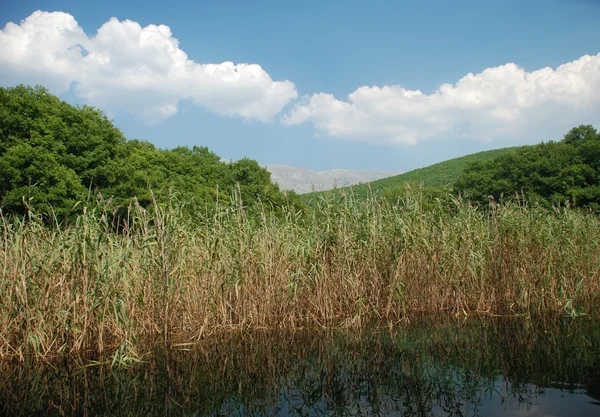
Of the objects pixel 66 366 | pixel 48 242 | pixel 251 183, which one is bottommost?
pixel 66 366

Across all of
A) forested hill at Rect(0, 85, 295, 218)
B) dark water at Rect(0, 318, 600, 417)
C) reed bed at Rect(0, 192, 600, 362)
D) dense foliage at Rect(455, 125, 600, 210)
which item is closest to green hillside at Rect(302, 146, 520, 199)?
dense foliage at Rect(455, 125, 600, 210)

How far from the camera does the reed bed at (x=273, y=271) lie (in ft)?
17.5

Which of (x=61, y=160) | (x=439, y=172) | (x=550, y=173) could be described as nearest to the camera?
(x=61, y=160)

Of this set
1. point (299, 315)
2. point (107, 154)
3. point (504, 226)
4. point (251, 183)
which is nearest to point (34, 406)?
point (299, 315)

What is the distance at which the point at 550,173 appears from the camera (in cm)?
3400

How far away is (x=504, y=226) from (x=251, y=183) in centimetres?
2294

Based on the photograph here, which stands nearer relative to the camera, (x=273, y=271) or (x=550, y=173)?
(x=273, y=271)

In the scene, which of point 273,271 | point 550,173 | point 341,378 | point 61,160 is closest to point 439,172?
point 550,173

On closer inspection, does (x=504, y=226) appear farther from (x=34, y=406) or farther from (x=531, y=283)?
(x=34, y=406)

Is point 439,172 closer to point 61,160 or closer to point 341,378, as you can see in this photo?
point 61,160

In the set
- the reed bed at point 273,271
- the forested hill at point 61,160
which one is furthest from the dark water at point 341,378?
the forested hill at point 61,160

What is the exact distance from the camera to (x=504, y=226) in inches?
296

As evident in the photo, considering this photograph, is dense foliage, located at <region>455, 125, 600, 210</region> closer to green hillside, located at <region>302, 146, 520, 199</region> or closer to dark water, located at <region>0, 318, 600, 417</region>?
green hillside, located at <region>302, 146, 520, 199</region>

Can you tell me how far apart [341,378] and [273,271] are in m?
2.32
